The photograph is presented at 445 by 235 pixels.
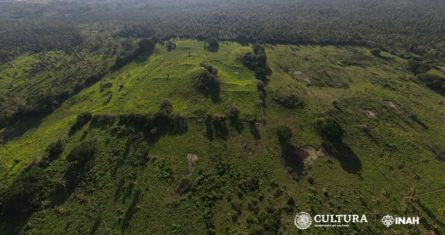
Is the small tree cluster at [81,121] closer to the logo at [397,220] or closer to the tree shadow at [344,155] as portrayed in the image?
the tree shadow at [344,155]

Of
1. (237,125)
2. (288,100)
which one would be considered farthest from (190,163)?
(288,100)

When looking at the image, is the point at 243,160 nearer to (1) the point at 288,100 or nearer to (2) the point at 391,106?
(1) the point at 288,100

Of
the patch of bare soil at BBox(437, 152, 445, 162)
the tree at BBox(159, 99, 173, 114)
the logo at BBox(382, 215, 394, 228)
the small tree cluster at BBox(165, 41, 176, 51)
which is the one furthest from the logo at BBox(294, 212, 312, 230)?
the small tree cluster at BBox(165, 41, 176, 51)

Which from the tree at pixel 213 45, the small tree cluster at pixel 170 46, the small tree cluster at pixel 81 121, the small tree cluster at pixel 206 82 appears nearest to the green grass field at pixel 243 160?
the small tree cluster at pixel 81 121

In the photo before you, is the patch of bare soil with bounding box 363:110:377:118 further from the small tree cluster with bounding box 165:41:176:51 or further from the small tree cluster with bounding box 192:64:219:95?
the small tree cluster with bounding box 165:41:176:51

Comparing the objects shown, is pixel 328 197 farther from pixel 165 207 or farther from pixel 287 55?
pixel 287 55
